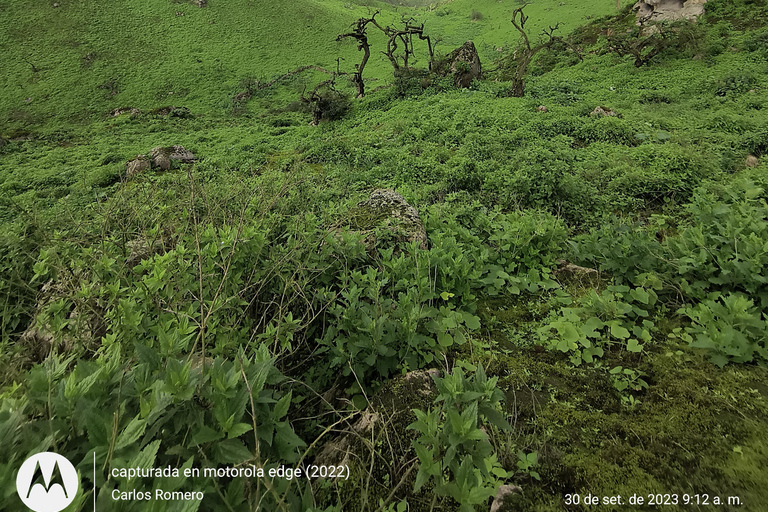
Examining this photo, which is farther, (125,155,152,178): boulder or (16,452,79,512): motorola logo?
(125,155,152,178): boulder

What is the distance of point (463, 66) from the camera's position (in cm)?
1725

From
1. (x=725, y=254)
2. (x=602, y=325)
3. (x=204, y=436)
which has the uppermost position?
(x=204, y=436)

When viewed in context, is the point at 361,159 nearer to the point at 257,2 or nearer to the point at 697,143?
the point at 697,143

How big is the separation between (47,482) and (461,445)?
151 centimetres

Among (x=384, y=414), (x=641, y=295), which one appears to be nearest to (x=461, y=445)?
(x=384, y=414)

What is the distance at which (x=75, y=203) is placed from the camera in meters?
9.09

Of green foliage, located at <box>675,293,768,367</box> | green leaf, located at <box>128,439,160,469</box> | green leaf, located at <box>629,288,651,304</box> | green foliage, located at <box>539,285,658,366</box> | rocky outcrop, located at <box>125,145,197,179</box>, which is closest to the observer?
green leaf, located at <box>128,439,160,469</box>

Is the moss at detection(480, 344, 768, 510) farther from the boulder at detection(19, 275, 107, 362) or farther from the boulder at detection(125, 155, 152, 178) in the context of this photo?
the boulder at detection(125, 155, 152, 178)

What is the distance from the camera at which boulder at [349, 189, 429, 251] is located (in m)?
4.17

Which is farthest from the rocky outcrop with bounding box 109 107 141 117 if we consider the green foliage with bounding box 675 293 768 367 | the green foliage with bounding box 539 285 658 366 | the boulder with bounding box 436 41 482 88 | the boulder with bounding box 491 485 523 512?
the green foliage with bounding box 675 293 768 367

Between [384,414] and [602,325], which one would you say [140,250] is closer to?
[384,414]

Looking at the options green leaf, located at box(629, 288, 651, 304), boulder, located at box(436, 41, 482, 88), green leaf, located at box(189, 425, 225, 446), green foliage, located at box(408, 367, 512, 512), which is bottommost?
green leaf, located at box(629, 288, 651, 304)

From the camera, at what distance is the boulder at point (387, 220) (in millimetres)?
4168

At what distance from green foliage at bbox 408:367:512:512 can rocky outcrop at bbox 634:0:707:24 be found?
85.6ft
